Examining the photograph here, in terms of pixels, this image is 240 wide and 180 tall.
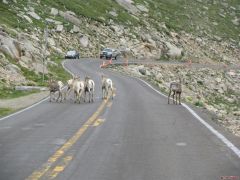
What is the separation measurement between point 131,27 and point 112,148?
3317 inches

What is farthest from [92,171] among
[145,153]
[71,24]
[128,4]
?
[128,4]

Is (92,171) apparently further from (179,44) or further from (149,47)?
(179,44)

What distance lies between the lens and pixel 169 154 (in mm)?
11289

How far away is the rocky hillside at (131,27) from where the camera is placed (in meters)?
78.8

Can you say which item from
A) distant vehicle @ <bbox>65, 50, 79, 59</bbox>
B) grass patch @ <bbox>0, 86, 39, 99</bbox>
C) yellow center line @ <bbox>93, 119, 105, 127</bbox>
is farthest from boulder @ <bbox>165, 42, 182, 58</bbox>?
yellow center line @ <bbox>93, 119, 105, 127</bbox>

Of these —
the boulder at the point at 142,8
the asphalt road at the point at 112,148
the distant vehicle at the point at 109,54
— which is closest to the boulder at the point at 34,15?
the distant vehicle at the point at 109,54

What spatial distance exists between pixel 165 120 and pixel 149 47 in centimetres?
7254

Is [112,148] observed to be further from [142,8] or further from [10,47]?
[142,8]

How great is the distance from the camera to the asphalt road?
948cm

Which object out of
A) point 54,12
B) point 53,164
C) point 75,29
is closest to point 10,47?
point 53,164

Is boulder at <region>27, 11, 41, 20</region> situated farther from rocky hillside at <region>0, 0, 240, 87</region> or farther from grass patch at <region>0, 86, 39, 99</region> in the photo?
grass patch at <region>0, 86, 39, 99</region>

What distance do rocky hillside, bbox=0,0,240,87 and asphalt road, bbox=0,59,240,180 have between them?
4628cm

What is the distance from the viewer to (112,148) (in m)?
12.0

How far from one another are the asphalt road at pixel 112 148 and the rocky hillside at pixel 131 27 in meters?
46.3
